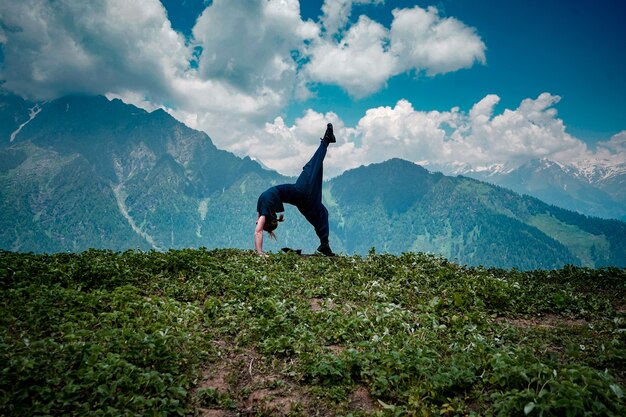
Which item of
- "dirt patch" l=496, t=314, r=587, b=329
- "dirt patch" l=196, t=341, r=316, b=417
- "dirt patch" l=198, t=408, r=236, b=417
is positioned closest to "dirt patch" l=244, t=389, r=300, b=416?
"dirt patch" l=196, t=341, r=316, b=417

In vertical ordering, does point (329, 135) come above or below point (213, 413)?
above

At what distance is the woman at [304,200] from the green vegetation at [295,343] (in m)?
2.83

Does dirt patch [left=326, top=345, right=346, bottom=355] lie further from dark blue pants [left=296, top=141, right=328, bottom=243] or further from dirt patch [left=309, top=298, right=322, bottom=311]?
dark blue pants [left=296, top=141, right=328, bottom=243]

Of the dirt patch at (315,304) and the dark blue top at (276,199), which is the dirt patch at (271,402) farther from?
the dark blue top at (276,199)

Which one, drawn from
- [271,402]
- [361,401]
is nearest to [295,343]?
[271,402]

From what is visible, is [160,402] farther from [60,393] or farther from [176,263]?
[176,263]

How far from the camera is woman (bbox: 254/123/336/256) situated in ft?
49.3

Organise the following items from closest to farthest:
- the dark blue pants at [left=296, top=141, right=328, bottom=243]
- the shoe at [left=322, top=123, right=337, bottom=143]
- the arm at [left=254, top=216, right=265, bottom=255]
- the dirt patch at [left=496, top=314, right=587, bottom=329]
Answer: the dirt patch at [left=496, top=314, right=587, bottom=329], the arm at [left=254, top=216, right=265, bottom=255], the dark blue pants at [left=296, top=141, right=328, bottom=243], the shoe at [left=322, top=123, right=337, bottom=143]

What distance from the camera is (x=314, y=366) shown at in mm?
6289

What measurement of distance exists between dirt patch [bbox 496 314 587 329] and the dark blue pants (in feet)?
29.1

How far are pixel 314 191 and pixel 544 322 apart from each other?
32.6 feet

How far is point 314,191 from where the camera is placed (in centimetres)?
1655

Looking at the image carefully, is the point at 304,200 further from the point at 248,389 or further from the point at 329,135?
the point at 248,389

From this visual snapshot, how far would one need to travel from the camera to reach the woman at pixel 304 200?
15023 mm
